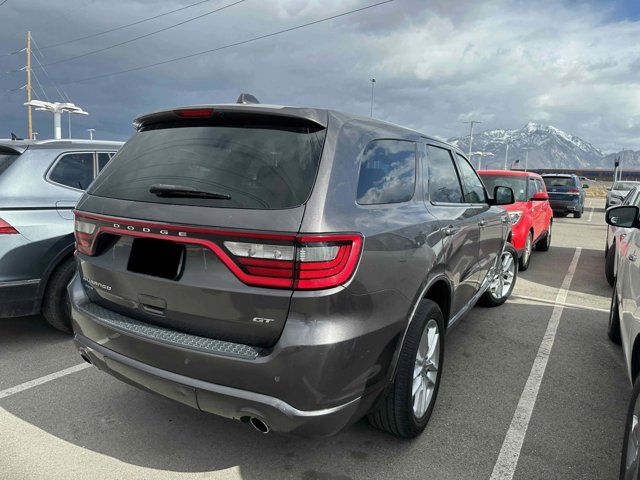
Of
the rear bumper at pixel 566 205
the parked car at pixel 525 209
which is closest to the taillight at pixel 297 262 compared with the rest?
the parked car at pixel 525 209

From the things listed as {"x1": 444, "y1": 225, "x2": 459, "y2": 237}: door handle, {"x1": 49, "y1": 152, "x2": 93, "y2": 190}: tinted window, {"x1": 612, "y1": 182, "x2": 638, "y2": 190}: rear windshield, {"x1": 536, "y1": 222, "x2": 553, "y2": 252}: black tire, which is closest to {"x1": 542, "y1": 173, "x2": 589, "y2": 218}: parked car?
{"x1": 612, "y1": 182, "x2": 638, "y2": 190}: rear windshield

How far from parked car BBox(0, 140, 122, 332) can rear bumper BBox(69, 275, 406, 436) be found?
203 centimetres

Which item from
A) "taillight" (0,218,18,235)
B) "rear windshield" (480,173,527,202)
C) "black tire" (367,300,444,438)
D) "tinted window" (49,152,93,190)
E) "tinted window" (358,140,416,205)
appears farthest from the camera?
"rear windshield" (480,173,527,202)

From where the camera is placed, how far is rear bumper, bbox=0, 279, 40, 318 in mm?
3672

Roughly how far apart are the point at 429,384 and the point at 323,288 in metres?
1.34

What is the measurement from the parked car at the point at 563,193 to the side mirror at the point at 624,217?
1468cm

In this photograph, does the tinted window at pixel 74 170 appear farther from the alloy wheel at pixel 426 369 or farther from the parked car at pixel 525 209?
the parked car at pixel 525 209

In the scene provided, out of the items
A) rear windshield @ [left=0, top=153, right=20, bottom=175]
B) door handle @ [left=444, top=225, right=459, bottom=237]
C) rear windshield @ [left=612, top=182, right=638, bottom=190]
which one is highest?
rear windshield @ [left=0, top=153, right=20, bottom=175]

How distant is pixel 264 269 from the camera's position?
1921 mm

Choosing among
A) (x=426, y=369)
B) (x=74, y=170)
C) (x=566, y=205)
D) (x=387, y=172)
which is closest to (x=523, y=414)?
(x=426, y=369)

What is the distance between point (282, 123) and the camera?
2.20 metres

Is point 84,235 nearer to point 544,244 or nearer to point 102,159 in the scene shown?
point 102,159

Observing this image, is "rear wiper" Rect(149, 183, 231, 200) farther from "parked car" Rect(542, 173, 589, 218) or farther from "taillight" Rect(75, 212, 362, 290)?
"parked car" Rect(542, 173, 589, 218)

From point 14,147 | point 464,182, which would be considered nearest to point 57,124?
point 14,147
